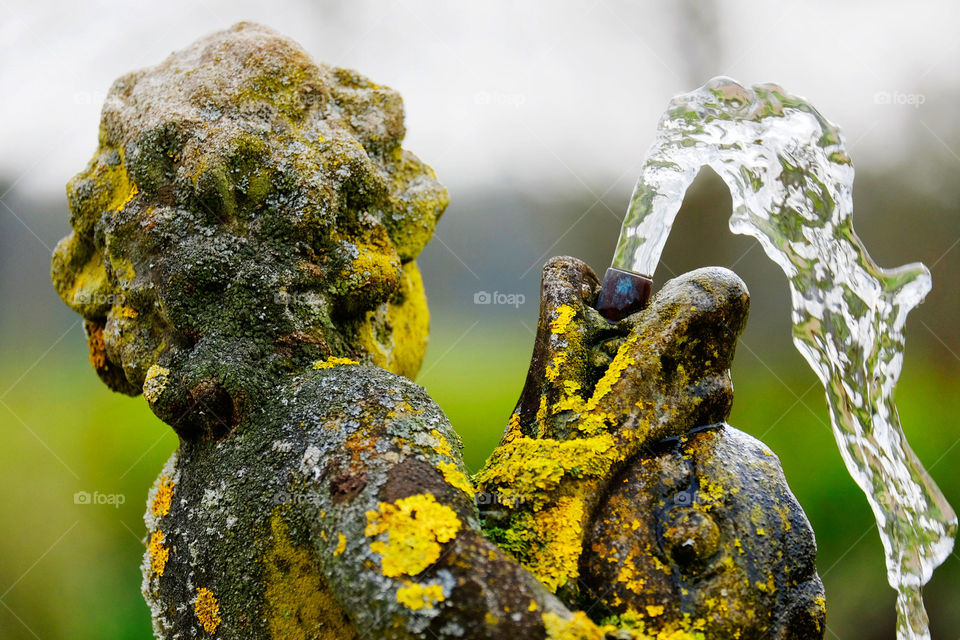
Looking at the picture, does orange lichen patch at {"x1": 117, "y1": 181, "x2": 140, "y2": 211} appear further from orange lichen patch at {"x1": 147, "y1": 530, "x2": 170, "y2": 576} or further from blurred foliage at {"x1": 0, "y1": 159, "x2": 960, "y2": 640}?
blurred foliage at {"x1": 0, "y1": 159, "x2": 960, "y2": 640}

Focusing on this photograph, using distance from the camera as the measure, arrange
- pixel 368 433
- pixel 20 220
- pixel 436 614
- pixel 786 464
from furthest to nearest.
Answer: pixel 786 464 < pixel 20 220 < pixel 368 433 < pixel 436 614

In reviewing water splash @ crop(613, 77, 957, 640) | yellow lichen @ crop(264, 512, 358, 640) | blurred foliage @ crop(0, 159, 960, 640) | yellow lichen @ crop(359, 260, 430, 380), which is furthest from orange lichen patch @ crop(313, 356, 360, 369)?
blurred foliage @ crop(0, 159, 960, 640)

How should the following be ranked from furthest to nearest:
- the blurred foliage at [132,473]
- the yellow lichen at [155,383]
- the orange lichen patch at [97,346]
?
the blurred foliage at [132,473] → the orange lichen patch at [97,346] → the yellow lichen at [155,383]

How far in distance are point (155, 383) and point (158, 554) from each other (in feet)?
0.80

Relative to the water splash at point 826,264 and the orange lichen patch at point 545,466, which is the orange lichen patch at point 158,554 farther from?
the water splash at point 826,264

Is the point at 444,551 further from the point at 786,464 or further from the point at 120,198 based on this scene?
the point at 786,464

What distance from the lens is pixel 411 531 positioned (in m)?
0.83

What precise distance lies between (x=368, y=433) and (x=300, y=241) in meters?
A: 0.34

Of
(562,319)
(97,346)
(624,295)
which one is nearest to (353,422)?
(562,319)

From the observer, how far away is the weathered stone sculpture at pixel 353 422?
87 cm

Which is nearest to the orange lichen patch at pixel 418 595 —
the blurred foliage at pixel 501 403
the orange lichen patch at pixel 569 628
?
the orange lichen patch at pixel 569 628

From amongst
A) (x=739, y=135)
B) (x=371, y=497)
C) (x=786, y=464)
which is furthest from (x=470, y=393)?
(x=371, y=497)

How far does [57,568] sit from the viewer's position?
2787mm

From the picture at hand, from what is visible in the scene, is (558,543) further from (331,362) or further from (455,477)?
(331,362)
